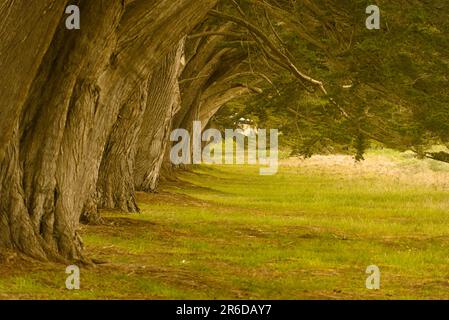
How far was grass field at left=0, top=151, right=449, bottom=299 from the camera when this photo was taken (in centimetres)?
888

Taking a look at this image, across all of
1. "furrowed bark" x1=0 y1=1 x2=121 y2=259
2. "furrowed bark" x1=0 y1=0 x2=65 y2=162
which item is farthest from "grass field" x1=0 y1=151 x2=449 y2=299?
"furrowed bark" x1=0 y1=0 x2=65 y2=162

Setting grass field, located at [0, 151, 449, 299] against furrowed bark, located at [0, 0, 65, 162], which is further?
grass field, located at [0, 151, 449, 299]

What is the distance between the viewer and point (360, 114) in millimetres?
15750

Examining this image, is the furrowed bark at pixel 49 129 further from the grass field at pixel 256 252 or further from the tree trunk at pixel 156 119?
the tree trunk at pixel 156 119

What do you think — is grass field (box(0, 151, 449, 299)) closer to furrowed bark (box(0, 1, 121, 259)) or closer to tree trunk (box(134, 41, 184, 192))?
furrowed bark (box(0, 1, 121, 259))

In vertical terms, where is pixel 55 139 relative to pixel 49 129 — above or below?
below

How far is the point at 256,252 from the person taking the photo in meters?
12.3

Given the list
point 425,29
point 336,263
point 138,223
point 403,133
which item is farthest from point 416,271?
point 138,223

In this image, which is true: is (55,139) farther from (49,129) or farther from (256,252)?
(256,252)

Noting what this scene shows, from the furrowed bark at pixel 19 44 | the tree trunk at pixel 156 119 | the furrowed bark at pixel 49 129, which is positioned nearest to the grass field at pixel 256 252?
the furrowed bark at pixel 49 129

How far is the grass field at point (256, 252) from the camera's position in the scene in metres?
8.88

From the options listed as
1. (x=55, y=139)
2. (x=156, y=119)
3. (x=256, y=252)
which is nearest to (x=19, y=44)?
(x=55, y=139)

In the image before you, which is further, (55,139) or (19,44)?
(55,139)
